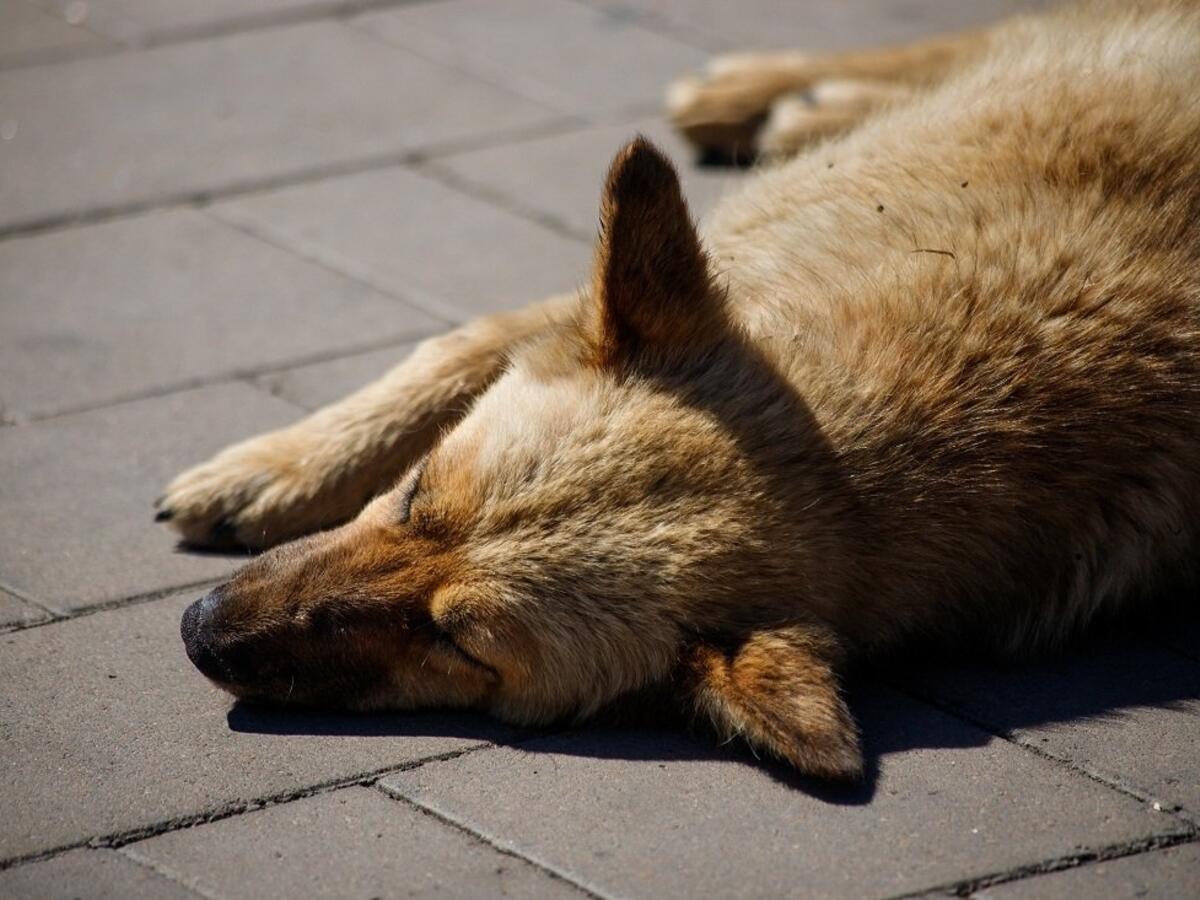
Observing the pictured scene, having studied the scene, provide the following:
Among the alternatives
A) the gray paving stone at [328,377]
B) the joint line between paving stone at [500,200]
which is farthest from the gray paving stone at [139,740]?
the joint line between paving stone at [500,200]

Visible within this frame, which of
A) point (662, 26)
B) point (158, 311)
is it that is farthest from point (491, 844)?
point (662, 26)

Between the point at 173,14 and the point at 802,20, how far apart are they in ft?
10.4

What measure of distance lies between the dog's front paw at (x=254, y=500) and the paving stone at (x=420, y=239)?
1.29 m

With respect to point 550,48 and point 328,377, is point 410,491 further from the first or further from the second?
point 550,48

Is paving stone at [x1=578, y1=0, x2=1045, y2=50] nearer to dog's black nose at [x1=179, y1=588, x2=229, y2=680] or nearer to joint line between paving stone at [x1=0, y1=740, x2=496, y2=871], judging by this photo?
dog's black nose at [x1=179, y1=588, x2=229, y2=680]

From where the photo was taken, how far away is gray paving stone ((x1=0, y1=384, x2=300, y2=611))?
182 inches

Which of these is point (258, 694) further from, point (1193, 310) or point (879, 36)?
point (879, 36)

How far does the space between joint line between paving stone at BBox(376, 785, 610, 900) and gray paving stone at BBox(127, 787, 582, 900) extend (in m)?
0.01

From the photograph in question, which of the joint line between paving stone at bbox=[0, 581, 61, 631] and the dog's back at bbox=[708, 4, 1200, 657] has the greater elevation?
the dog's back at bbox=[708, 4, 1200, 657]

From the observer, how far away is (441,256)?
6.45 meters

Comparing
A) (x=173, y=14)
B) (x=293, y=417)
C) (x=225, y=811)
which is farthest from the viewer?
(x=173, y=14)

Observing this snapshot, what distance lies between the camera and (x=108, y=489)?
5.04m

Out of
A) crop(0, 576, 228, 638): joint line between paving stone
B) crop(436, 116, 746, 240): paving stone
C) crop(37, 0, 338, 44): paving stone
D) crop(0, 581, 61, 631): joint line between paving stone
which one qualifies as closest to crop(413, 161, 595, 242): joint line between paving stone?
crop(436, 116, 746, 240): paving stone

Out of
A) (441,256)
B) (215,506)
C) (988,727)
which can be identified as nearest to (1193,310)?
(988,727)
